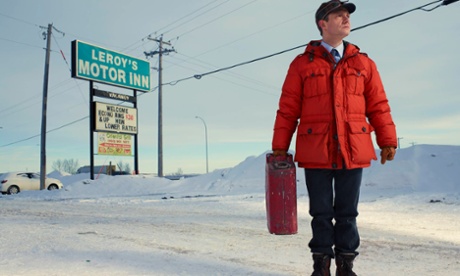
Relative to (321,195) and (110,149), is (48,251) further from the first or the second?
(110,149)

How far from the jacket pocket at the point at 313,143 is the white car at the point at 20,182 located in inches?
1066

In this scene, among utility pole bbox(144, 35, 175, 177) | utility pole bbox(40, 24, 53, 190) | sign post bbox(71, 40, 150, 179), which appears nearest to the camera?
sign post bbox(71, 40, 150, 179)

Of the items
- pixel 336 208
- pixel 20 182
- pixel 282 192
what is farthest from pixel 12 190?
pixel 336 208

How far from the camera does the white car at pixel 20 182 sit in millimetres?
26125

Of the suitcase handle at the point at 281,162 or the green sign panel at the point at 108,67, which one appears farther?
the green sign panel at the point at 108,67

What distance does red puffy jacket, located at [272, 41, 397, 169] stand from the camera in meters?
3.18

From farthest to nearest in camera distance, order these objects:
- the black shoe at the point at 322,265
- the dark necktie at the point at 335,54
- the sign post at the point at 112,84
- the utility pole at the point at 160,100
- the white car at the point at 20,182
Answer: the utility pole at the point at 160,100
the white car at the point at 20,182
the sign post at the point at 112,84
the dark necktie at the point at 335,54
the black shoe at the point at 322,265

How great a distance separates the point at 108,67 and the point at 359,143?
24.2 meters

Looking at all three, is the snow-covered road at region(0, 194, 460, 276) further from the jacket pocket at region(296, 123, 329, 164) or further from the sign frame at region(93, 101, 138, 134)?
the sign frame at region(93, 101, 138, 134)

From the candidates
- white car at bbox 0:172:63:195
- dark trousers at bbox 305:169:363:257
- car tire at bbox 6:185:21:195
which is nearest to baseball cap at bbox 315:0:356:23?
dark trousers at bbox 305:169:363:257

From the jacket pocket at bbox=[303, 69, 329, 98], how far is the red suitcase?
0.58 m

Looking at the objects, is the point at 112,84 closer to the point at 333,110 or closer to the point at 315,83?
the point at 315,83

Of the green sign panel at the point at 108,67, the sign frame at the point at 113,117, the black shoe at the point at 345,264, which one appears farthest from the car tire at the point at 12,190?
the black shoe at the point at 345,264

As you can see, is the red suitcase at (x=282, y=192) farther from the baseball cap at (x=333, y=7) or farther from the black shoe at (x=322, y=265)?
the baseball cap at (x=333, y=7)
